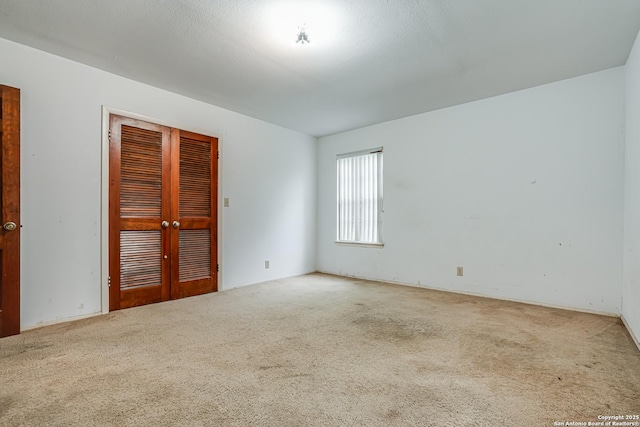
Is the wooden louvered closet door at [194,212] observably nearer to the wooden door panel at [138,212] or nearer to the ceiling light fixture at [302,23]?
the wooden door panel at [138,212]

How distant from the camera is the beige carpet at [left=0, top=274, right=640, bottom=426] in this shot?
1561mm

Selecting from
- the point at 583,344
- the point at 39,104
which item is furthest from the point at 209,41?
the point at 583,344

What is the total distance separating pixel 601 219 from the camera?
3.20 metres

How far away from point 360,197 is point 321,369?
3572mm

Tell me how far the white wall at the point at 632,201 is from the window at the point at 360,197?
2.83m

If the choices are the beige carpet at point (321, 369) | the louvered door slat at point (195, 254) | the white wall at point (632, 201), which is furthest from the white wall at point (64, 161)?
the white wall at point (632, 201)

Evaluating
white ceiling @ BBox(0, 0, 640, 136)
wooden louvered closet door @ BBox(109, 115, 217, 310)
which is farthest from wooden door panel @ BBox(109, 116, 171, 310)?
white ceiling @ BBox(0, 0, 640, 136)

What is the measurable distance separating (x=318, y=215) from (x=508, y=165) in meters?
3.20

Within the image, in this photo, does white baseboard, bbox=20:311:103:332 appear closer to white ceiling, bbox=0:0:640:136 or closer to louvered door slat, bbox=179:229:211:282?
louvered door slat, bbox=179:229:211:282

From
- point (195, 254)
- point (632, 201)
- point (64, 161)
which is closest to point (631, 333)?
point (632, 201)

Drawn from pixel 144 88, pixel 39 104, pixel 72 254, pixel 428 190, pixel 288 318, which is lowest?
pixel 288 318

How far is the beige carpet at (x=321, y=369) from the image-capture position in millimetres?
1561

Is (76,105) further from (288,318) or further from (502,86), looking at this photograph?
(502,86)

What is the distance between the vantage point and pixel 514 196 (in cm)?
373
